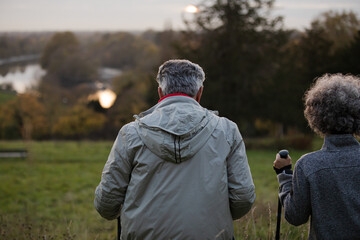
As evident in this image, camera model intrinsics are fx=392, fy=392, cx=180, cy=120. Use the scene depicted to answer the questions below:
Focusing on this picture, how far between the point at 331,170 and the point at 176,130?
2.61 ft

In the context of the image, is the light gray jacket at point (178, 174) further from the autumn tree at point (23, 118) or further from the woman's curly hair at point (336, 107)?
the autumn tree at point (23, 118)

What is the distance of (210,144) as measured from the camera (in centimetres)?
211

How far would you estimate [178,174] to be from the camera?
2062 mm

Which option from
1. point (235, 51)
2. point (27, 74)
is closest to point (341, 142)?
point (235, 51)

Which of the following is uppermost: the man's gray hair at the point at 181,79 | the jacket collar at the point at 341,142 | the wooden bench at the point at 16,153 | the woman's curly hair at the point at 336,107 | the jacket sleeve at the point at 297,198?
the man's gray hair at the point at 181,79

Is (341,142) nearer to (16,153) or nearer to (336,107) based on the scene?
(336,107)

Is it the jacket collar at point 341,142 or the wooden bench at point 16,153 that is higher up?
the jacket collar at point 341,142

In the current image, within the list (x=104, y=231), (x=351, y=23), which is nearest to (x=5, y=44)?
(x=351, y=23)

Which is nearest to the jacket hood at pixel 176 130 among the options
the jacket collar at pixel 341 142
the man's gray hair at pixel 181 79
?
the man's gray hair at pixel 181 79

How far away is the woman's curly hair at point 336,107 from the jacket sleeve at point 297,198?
27 cm

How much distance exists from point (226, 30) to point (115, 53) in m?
34.2

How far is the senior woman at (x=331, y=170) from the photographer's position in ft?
6.30

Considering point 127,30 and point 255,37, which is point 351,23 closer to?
point 255,37

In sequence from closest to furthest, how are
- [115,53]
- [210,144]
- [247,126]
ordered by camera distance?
[210,144]
[247,126]
[115,53]
